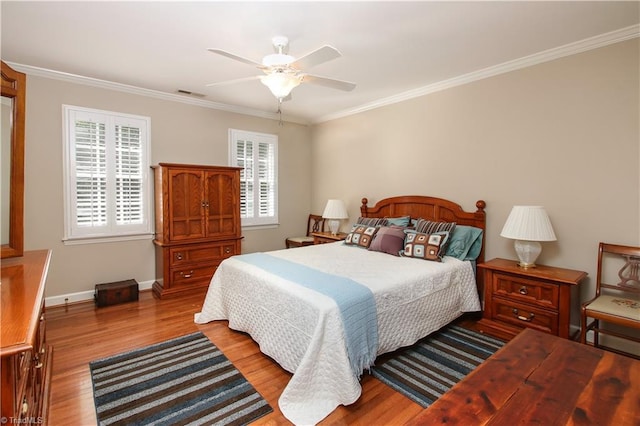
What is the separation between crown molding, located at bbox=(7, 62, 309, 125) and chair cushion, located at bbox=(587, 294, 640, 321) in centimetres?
467

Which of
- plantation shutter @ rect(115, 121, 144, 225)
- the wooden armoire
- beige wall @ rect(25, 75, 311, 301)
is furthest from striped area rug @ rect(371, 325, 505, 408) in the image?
plantation shutter @ rect(115, 121, 144, 225)

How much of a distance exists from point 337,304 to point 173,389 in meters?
1.27

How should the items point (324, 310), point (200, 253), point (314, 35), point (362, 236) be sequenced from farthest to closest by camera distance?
point (200, 253)
point (362, 236)
point (314, 35)
point (324, 310)

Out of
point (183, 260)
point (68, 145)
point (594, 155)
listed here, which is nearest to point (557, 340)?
point (594, 155)

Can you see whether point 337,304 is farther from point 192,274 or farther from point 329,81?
point 192,274

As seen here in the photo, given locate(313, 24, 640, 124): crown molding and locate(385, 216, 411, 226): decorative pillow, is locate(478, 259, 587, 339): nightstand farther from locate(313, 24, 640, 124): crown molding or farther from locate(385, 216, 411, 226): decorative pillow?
locate(313, 24, 640, 124): crown molding

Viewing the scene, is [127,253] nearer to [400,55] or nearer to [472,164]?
[400,55]

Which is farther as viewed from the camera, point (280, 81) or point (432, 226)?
point (432, 226)

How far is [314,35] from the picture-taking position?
8.50ft

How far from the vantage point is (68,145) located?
141 inches

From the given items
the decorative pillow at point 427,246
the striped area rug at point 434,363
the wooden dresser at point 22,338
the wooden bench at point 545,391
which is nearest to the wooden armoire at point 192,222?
the wooden dresser at point 22,338

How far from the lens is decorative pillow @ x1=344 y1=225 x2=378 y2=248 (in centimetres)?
374

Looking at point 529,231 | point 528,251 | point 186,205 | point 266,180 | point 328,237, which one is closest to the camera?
point 529,231

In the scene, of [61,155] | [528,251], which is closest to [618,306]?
[528,251]
